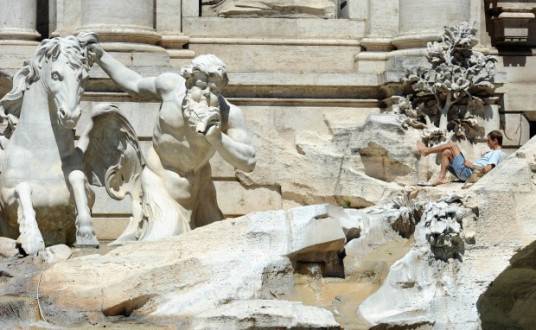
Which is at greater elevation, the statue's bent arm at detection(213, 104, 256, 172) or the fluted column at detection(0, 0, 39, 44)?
the fluted column at detection(0, 0, 39, 44)

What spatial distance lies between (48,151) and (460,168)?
14.9ft

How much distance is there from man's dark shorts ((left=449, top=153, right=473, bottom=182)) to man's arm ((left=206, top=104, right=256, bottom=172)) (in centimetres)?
299

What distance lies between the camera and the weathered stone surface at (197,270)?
9.55 metres

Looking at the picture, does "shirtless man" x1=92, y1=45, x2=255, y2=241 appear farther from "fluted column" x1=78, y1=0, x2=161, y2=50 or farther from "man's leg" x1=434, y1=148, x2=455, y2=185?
"fluted column" x1=78, y1=0, x2=161, y2=50

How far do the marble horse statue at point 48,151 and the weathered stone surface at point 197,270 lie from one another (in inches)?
39.8

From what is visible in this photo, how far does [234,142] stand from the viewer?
37.4ft

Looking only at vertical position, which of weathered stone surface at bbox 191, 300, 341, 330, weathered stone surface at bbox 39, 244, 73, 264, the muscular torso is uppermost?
the muscular torso

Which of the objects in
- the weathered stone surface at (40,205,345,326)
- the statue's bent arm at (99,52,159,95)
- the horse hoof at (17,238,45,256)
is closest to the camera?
the weathered stone surface at (40,205,345,326)

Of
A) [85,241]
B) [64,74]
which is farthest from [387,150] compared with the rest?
[64,74]

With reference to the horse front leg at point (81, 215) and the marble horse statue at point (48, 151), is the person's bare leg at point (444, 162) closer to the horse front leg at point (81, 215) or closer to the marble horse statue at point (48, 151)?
the marble horse statue at point (48, 151)

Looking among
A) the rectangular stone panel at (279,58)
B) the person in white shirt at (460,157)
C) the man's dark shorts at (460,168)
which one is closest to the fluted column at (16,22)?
the rectangular stone panel at (279,58)

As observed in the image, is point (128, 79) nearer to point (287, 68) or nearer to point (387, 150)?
point (387, 150)

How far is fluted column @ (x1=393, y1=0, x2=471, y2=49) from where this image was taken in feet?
49.7

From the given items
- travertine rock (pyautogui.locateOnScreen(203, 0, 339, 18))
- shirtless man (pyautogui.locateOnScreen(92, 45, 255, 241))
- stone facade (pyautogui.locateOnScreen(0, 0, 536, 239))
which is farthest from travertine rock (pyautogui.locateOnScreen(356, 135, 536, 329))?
travertine rock (pyautogui.locateOnScreen(203, 0, 339, 18))
